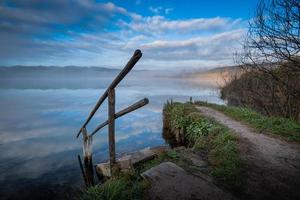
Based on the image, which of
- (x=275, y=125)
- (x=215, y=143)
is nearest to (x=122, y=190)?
(x=215, y=143)

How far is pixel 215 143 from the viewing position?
7.38 meters

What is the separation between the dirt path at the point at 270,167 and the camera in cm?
436

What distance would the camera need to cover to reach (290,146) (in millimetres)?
7141

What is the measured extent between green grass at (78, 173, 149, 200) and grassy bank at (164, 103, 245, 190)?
1562 millimetres

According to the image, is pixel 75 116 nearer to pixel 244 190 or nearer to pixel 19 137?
pixel 19 137

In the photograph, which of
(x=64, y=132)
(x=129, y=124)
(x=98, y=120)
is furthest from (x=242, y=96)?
(x=64, y=132)

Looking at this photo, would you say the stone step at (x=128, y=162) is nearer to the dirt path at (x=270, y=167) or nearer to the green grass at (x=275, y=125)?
the dirt path at (x=270, y=167)

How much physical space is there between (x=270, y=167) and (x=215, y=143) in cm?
207

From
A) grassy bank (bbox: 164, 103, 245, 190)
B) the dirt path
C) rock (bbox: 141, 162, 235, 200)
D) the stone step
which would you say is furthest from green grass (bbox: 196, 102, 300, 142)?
rock (bbox: 141, 162, 235, 200)

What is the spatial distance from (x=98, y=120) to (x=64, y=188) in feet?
40.6

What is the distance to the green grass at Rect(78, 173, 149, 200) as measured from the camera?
3846 millimetres

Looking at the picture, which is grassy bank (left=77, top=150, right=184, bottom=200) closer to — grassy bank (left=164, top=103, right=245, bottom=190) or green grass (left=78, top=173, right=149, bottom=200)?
green grass (left=78, top=173, right=149, bottom=200)

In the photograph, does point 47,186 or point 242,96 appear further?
point 242,96

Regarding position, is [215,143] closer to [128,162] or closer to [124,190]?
[128,162]
